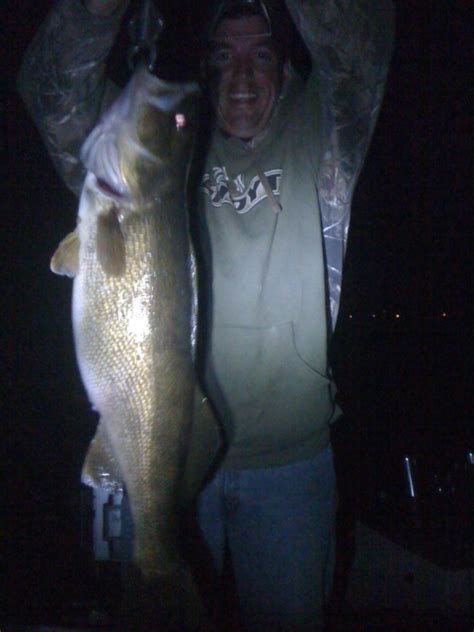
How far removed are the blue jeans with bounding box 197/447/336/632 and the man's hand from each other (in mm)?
1741

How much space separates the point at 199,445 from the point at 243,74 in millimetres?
1585

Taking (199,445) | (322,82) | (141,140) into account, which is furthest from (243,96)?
(199,445)

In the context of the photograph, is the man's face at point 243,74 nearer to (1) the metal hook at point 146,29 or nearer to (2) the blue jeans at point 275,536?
(1) the metal hook at point 146,29

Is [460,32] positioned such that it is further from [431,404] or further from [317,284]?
[431,404]

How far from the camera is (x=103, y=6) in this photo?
5.71 feet

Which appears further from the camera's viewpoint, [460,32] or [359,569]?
[460,32]

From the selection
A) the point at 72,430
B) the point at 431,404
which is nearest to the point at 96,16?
the point at 72,430

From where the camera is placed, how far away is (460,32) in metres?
7.01

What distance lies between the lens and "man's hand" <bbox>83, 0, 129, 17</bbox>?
1.74m

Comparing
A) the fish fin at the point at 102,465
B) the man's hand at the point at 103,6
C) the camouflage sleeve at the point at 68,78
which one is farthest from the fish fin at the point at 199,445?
the man's hand at the point at 103,6

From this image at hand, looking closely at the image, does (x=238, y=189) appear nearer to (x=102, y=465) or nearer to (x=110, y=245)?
(x=110, y=245)

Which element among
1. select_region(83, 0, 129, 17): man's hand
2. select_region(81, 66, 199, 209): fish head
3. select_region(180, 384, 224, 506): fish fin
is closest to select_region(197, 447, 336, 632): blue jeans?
select_region(180, 384, 224, 506): fish fin

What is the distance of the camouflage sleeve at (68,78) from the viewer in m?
1.76

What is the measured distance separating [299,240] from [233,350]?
533mm
